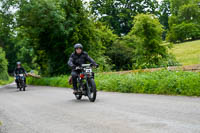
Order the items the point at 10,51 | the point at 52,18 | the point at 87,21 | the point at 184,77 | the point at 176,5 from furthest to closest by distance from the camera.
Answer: the point at 10,51, the point at 176,5, the point at 87,21, the point at 52,18, the point at 184,77

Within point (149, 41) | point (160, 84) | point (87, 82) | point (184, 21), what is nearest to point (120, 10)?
point (184, 21)

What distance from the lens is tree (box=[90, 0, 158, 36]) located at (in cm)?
5619

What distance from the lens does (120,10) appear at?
188 ft

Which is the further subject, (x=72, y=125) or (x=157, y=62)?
(x=157, y=62)

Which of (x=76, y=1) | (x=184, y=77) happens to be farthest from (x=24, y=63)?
(x=184, y=77)

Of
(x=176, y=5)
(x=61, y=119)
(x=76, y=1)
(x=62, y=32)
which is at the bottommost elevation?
(x=61, y=119)

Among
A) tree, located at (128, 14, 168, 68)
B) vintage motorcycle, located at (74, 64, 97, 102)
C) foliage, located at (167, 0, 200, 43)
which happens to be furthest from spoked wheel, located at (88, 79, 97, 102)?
foliage, located at (167, 0, 200, 43)

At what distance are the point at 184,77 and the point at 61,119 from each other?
5564 millimetres

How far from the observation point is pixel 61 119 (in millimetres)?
6590

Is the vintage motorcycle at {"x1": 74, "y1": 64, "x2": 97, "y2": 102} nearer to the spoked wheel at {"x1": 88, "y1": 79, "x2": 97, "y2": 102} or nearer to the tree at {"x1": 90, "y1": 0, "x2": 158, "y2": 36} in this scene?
the spoked wheel at {"x1": 88, "y1": 79, "x2": 97, "y2": 102}

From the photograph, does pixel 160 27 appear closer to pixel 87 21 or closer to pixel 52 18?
pixel 87 21

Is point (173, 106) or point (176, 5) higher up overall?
point (176, 5)

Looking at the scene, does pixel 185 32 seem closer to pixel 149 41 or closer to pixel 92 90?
pixel 149 41

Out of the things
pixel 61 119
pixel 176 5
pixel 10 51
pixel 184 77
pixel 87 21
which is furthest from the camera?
pixel 10 51
